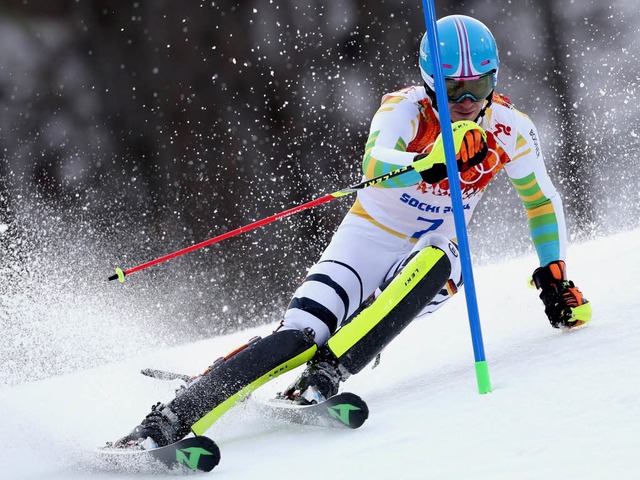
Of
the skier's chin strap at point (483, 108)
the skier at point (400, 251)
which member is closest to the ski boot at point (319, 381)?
the skier at point (400, 251)

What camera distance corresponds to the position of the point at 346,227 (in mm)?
3102

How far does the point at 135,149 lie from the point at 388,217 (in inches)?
223

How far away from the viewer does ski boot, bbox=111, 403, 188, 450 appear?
82.4 inches

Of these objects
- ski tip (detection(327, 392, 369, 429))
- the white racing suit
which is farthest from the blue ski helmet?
ski tip (detection(327, 392, 369, 429))

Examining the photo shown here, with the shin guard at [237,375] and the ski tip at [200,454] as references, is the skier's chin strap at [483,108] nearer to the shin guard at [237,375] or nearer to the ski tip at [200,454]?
the shin guard at [237,375]

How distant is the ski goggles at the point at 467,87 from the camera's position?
2775mm

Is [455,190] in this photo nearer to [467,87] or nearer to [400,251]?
[467,87]

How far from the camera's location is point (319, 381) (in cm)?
234

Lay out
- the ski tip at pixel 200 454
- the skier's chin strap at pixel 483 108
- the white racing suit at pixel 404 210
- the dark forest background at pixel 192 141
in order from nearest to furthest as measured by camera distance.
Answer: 1. the ski tip at pixel 200 454
2. the white racing suit at pixel 404 210
3. the skier's chin strap at pixel 483 108
4. the dark forest background at pixel 192 141

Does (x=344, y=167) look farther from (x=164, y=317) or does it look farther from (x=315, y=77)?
(x=164, y=317)

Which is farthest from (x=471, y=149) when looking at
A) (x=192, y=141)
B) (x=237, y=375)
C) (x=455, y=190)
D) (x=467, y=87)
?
(x=192, y=141)

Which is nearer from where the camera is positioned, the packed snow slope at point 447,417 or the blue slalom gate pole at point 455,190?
the packed snow slope at point 447,417

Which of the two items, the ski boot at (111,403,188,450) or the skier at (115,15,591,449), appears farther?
the skier at (115,15,591,449)

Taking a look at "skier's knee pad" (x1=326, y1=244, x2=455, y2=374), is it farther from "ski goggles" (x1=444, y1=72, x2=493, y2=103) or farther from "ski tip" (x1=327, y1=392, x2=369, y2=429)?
"ski goggles" (x1=444, y1=72, x2=493, y2=103)
